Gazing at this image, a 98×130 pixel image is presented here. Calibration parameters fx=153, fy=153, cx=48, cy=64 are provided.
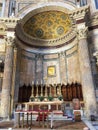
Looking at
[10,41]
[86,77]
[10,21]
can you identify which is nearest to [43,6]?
[10,21]

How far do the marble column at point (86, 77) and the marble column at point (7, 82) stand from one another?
4750 mm

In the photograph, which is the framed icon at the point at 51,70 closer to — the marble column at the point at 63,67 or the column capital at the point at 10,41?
Result: the marble column at the point at 63,67

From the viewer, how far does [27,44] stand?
46.1 ft

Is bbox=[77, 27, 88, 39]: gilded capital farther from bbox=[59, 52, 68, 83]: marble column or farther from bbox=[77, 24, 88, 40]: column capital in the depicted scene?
bbox=[59, 52, 68, 83]: marble column

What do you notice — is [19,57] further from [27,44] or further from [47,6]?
[47,6]

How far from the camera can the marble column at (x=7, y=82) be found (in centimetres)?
949

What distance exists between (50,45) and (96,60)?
18.2ft

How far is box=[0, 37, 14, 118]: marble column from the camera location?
949 cm

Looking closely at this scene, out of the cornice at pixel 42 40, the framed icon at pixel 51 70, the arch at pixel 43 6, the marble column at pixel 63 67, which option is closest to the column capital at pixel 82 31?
the cornice at pixel 42 40

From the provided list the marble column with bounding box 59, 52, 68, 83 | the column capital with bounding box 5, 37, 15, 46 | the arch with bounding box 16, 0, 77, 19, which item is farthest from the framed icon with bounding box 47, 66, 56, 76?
the arch with bounding box 16, 0, 77, 19

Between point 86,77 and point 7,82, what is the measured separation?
511 centimetres

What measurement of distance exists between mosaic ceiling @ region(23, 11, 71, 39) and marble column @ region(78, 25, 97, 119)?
3670mm

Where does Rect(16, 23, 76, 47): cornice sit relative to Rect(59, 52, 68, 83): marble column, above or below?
above

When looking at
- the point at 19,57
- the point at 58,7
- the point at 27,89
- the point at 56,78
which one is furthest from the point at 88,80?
the point at 58,7
